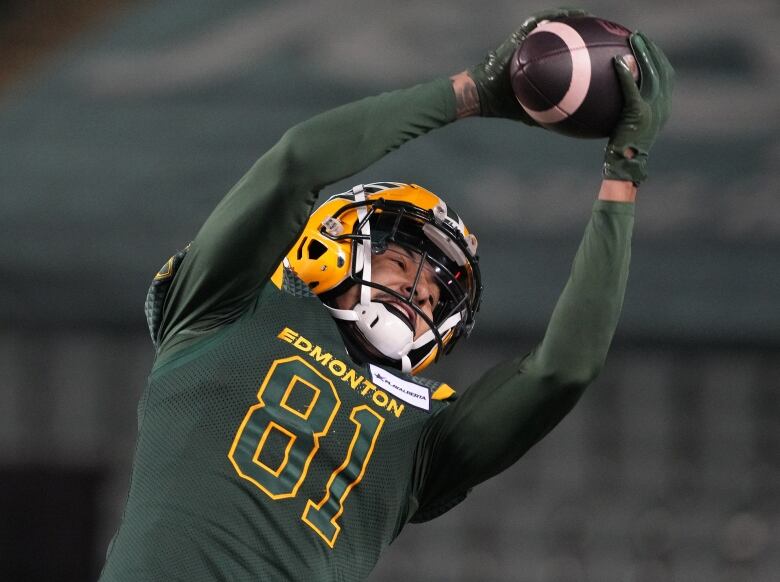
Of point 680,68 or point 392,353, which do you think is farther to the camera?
point 680,68

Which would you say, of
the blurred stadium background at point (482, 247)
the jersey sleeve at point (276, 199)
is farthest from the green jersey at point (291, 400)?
the blurred stadium background at point (482, 247)

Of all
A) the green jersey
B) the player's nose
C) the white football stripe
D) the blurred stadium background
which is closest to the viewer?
the green jersey

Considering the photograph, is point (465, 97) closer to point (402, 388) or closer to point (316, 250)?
point (316, 250)

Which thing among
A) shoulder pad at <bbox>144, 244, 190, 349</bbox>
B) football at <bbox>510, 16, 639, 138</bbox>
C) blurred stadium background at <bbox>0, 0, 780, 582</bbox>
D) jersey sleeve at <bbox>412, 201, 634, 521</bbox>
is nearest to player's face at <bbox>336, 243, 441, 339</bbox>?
jersey sleeve at <bbox>412, 201, 634, 521</bbox>

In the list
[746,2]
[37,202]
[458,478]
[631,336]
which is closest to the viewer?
[458,478]

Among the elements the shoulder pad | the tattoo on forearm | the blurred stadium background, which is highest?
the tattoo on forearm

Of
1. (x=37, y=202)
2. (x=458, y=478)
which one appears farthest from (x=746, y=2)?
(x=458, y=478)

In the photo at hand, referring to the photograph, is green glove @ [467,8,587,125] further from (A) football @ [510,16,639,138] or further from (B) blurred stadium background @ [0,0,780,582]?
(B) blurred stadium background @ [0,0,780,582]

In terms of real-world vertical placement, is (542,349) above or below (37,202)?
above

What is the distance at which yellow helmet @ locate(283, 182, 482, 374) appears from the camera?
10.3 ft

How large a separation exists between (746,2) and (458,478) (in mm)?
4117

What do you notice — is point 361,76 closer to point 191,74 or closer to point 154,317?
point 191,74

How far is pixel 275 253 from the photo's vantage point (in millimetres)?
2885

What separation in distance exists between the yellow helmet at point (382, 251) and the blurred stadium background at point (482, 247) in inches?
138
